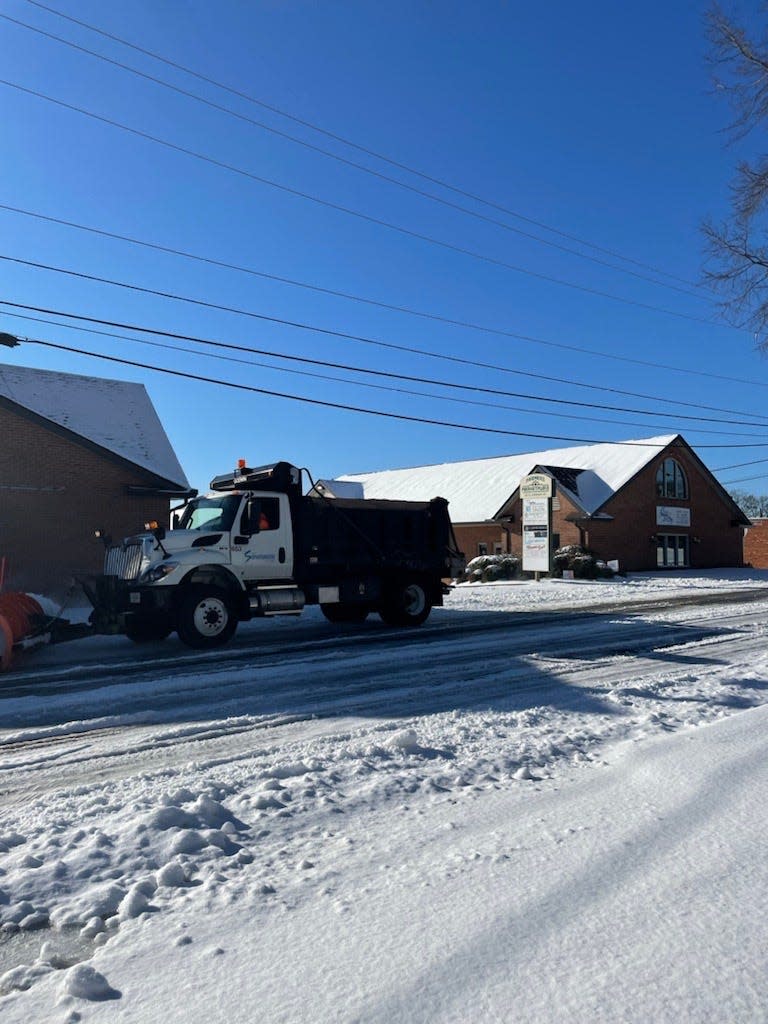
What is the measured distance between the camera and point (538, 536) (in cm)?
3562

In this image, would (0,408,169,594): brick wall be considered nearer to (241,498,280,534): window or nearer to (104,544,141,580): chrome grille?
(104,544,141,580): chrome grille

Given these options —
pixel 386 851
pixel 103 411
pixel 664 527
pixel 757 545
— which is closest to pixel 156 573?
pixel 386 851

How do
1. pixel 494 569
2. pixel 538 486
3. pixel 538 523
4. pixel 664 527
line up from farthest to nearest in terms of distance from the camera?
pixel 664 527 → pixel 494 569 → pixel 538 486 → pixel 538 523

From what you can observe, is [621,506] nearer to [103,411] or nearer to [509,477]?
[509,477]

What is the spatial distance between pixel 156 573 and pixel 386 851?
29.9 feet

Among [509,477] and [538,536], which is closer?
[538,536]

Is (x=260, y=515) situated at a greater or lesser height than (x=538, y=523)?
lesser

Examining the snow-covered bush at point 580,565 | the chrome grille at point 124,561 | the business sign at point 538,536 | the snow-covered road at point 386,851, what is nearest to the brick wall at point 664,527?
the snow-covered bush at point 580,565

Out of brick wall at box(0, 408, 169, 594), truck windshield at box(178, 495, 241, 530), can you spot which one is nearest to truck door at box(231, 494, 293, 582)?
truck windshield at box(178, 495, 241, 530)

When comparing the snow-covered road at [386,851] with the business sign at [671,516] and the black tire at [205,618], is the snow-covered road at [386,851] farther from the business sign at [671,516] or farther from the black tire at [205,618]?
the business sign at [671,516]

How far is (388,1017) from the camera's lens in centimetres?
270

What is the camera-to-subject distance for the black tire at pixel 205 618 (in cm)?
1256

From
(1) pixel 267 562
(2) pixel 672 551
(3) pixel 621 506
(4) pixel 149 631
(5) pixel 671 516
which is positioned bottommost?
(4) pixel 149 631

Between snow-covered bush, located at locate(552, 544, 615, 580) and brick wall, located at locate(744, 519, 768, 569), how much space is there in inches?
1141
